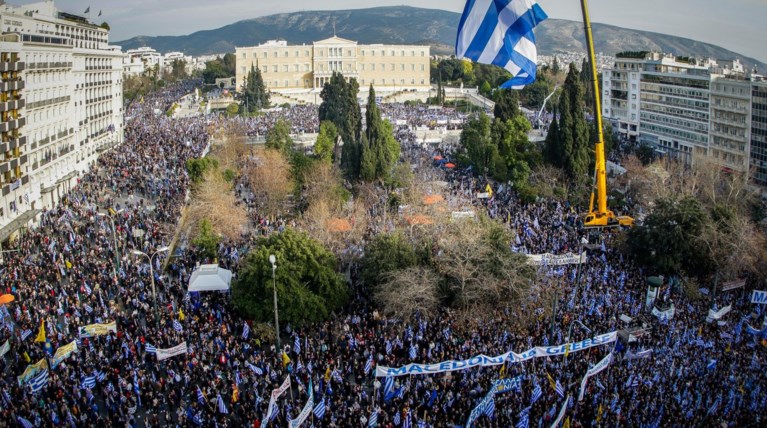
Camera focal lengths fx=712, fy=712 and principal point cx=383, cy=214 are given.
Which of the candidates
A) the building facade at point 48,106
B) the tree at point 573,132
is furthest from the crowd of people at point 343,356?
the tree at point 573,132

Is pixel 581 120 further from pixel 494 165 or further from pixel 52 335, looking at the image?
pixel 52 335

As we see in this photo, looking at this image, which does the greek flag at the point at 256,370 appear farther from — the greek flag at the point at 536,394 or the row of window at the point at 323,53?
the row of window at the point at 323,53

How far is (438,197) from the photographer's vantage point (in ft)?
124

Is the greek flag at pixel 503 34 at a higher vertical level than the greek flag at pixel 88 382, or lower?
higher

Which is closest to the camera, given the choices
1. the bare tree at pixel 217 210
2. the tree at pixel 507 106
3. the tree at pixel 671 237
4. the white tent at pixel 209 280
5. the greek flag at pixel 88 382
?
the greek flag at pixel 88 382

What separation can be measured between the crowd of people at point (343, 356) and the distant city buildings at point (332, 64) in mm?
76480

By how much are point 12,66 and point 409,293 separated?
24413 mm

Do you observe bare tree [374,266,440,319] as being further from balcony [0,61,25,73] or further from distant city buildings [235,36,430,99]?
distant city buildings [235,36,430,99]

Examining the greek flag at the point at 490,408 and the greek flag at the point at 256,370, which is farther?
the greek flag at the point at 256,370

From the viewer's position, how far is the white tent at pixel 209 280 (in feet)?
86.8

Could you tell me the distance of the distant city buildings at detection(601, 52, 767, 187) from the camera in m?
50.0

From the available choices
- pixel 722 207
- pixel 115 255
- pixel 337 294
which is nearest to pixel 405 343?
pixel 337 294

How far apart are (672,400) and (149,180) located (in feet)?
113

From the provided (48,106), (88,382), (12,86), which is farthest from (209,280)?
(48,106)
